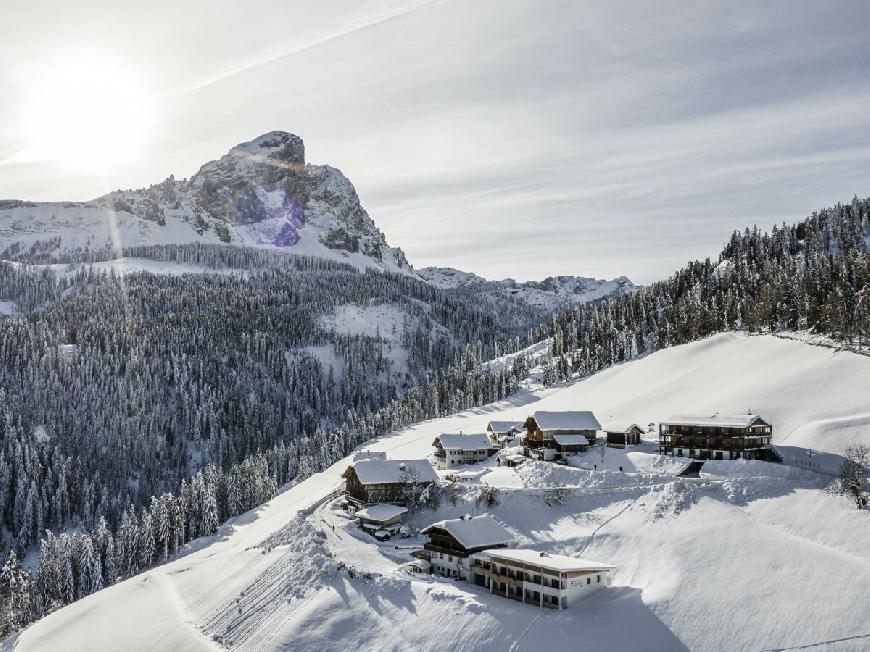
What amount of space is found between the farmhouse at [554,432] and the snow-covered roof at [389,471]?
46.8 ft

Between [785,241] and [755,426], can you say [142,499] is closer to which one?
[755,426]

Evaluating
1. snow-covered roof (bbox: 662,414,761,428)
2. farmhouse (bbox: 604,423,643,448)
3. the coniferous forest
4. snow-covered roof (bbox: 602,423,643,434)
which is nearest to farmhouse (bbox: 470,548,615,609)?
snow-covered roof (bbox: 662,414,761,428)

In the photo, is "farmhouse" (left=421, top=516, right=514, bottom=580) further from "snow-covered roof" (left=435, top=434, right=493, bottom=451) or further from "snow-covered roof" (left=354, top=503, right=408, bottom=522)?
"snow-covered roof" (left=435, top=434, right=493, bottom=451)

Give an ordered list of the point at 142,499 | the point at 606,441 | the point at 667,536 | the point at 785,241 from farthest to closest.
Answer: the point at 785,241 → the point at 142,499 → the point at 606,441 → the point at 667,536

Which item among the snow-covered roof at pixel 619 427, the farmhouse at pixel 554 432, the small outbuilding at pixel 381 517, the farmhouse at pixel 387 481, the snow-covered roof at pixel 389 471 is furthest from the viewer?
the snow-covered roof at pixel 619 427

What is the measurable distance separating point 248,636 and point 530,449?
44.1 metres

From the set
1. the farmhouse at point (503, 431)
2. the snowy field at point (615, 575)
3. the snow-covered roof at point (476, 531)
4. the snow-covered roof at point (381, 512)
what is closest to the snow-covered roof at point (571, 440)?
the snowy field at point (615, 575)

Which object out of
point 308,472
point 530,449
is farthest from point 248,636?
point 308,472

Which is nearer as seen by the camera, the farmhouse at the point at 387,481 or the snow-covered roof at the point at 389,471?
the farmhouse at the point at 387,481

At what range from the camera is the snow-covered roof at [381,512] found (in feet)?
236

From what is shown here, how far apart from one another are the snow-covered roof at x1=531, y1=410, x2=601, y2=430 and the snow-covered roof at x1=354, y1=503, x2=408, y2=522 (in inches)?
875

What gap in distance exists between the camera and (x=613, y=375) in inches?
5295

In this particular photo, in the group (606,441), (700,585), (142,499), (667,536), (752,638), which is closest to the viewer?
(752,638)

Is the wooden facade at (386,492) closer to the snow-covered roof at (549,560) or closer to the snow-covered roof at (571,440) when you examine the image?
the snow-covered roof at (571,440)
